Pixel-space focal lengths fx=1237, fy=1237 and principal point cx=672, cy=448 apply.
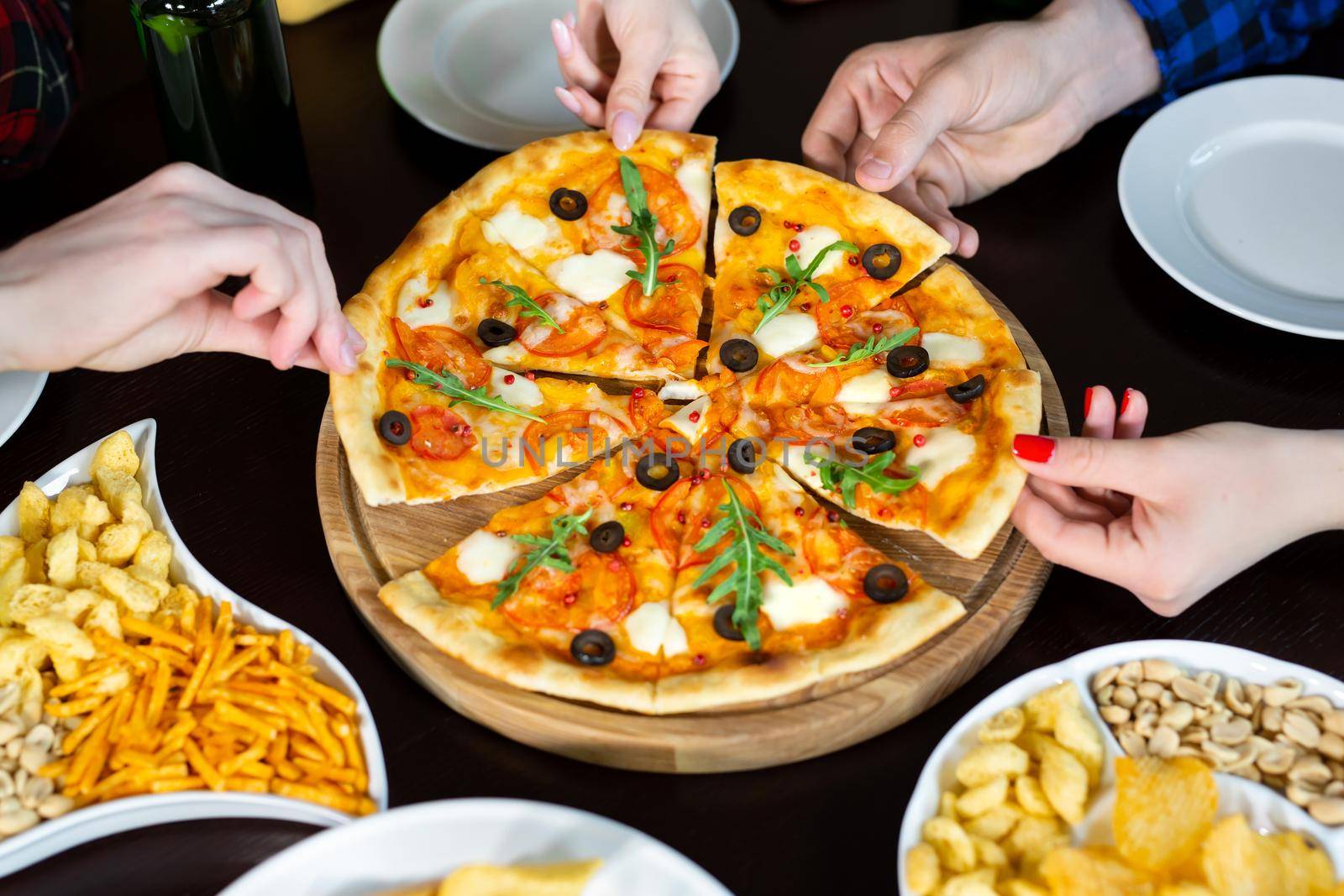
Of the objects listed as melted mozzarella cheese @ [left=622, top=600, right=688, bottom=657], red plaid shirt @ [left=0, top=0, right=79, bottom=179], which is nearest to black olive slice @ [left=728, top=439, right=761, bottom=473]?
melted mozzarella cheese @ [left=622, top=600, right=688, bottom=657]

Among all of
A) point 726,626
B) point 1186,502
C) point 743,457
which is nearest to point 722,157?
point 743,457

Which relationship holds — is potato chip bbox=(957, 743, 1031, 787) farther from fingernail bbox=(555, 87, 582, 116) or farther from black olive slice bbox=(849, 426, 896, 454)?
fingernail bbox=(555, 87, 582, 116)

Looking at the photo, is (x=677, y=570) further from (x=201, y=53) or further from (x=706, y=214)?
(x=201, y=53)

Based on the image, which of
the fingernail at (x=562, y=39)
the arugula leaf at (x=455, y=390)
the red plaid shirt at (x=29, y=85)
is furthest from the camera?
the red plaid shirt at (x=29, y=85)

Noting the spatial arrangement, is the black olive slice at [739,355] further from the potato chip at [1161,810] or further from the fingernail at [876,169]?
the potato chip at [1161,810]

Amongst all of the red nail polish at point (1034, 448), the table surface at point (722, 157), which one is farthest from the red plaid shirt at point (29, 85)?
the red nail polish at point (1034, 448)

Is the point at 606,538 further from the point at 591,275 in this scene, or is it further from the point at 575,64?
the point at 575,64

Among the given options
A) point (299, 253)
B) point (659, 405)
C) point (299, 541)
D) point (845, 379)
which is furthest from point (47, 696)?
point (845, 379)
